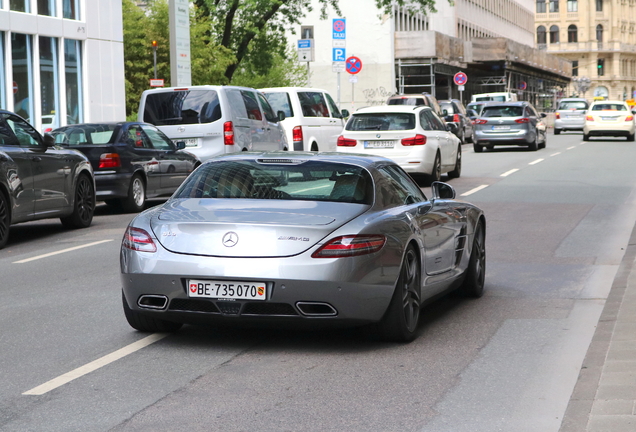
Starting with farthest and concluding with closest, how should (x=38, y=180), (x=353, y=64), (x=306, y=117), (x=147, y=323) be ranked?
(x=353, y=64)
(x=306, y=117)
(x=38, y=180)
(x=147, y=323)

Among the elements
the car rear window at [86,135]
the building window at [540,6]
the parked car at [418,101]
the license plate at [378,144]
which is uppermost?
the building window at [540,6]

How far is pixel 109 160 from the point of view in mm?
17219

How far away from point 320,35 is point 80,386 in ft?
230

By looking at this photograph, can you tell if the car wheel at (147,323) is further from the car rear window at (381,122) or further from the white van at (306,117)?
the white van at (306,117)

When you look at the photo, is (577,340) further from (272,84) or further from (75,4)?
(272,84)

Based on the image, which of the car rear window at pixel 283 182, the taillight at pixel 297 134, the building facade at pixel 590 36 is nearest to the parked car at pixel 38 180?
the car rear window at pixel 283 182

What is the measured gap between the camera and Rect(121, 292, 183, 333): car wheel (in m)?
7.12

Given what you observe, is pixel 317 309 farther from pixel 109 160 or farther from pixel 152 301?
pixel 109 160

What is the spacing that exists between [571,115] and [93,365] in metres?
48.8

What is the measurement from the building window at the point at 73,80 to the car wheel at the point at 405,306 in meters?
26.3

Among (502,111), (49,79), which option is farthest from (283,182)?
(502,111)

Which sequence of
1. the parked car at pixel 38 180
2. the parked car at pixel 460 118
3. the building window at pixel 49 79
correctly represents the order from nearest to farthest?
the parked car at pixel 38 180
the building window at pixel 49 79
the parked car at pixel 460 118

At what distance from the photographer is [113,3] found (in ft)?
113

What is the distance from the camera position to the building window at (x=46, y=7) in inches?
1222
